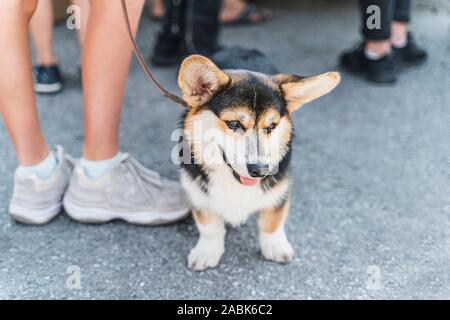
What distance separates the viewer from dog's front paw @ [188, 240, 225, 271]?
1893mm

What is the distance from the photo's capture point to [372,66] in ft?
10.3

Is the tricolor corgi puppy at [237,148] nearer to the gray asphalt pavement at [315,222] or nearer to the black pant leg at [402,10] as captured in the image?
the gray asphalt pavement at [315,222]

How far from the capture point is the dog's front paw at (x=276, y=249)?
193 centimetres

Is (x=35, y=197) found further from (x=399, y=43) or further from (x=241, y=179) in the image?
(x=399, y=43)

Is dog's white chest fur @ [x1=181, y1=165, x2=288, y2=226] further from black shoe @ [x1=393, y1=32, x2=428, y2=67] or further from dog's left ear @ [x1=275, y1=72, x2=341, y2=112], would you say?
black shoe @ [x1=393, y1=32, x2=428, y2=67]

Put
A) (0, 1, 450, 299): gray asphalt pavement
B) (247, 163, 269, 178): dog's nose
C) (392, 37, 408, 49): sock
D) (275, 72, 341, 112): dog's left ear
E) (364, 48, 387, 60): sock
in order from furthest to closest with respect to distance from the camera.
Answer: (392, 37, 408, 49): sock → (364, 48, 387, 60): sock → (0, 1, 450, 299): gray asphalt pavement → (275, 72, 341, 112): dog's left ear → (247, 163, 269, 178): dog's nose

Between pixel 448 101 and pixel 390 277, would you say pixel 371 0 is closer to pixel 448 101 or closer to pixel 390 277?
pixel 448 101

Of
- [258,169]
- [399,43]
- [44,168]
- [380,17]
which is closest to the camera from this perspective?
[258,169]

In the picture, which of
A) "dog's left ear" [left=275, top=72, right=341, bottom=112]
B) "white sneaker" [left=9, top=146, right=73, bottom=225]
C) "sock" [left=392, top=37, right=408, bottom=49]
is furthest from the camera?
"sock" [left=392, top=37, right=408, bottom=49]

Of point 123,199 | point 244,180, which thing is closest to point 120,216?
point 123,199

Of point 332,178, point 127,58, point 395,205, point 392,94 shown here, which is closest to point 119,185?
point 127,58

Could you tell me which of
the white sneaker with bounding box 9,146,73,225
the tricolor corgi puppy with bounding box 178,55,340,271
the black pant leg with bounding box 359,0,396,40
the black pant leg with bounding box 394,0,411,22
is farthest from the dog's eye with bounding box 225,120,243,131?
the black pant leg with bounding box 394,0,411,22

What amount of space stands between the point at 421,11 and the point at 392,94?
123 cm

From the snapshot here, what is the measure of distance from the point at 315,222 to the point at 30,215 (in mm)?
1054
